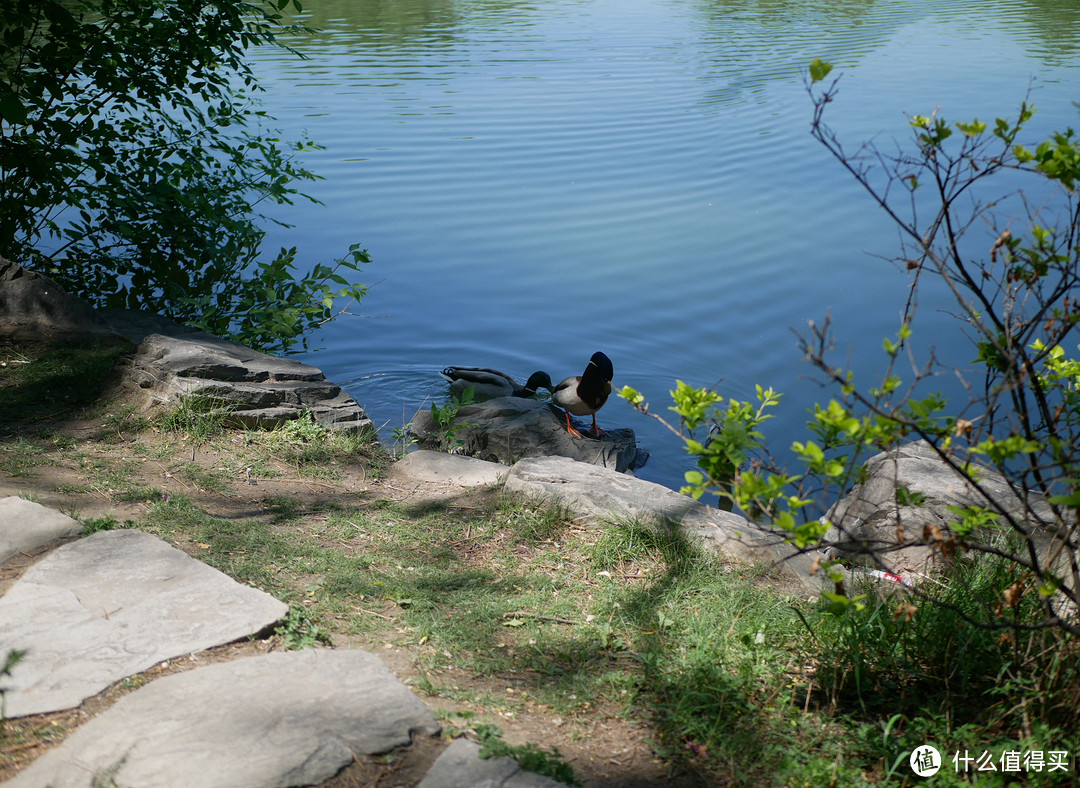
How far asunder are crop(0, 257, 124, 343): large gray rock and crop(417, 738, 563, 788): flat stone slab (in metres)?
4.00

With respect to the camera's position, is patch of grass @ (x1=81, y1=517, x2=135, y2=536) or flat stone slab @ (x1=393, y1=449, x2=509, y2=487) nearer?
patch of grass @ (x1=81, y1=517, x2=135, y2=536)

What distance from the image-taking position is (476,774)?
196 centimetres

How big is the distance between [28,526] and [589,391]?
159 inches

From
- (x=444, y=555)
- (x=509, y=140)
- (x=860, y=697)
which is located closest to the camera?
(x=860, y=697)

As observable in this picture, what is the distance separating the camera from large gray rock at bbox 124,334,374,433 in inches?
177

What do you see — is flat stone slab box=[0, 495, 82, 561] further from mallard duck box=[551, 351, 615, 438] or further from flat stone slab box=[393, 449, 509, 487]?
mallard duck box=[551, 351, 615, 438]

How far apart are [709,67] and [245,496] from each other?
17426 millimetres

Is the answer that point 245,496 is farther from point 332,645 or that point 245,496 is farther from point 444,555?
point 332,645

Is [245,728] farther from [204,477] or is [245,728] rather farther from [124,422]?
[124,422]

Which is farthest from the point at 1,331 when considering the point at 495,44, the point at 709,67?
the point at 495,44

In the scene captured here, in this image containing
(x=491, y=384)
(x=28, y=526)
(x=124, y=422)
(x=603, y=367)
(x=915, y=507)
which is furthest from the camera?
(x=491, y=384)

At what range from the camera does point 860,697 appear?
238cm

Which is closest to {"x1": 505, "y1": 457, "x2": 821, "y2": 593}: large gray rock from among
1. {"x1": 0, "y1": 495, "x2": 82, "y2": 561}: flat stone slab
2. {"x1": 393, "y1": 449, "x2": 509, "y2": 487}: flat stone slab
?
{"x1": 393, "y1": 449, "x2": 509, "y2": 487}: flat stone slab

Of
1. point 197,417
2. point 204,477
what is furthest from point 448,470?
point 197,417
